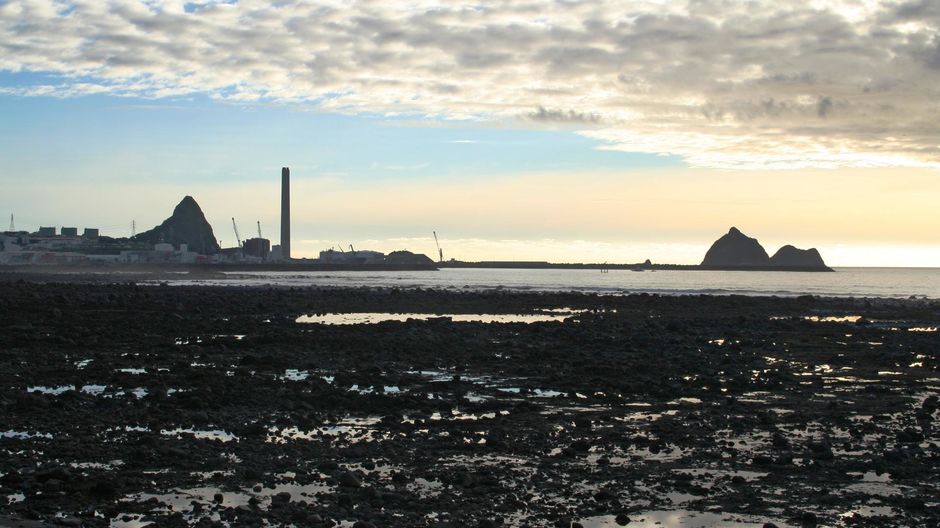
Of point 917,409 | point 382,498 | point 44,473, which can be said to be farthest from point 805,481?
point 44,473

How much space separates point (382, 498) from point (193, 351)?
17.6m

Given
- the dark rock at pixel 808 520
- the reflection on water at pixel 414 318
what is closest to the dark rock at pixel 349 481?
the dark rock at pixel 808 520

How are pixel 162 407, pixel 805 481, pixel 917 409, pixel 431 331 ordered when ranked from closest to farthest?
pixel 805 481
pixel 162 407
pixel 917 409
pixel 431 331

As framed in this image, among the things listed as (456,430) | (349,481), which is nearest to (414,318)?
(456,430)

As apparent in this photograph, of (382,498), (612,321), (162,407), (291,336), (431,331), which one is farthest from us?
(612,321)

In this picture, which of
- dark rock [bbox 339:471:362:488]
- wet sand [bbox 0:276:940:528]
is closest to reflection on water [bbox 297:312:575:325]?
wet sand [bbox 0:276:940:528]

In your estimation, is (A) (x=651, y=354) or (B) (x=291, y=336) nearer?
(A) (x=651, y=354)

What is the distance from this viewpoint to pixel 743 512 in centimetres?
1075

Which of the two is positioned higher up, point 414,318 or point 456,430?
point 414,318

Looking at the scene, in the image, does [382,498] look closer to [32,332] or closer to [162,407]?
[162,407]

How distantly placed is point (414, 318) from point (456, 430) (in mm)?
28071

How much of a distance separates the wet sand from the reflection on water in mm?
9582

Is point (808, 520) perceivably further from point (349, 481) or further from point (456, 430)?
point (456, 430)

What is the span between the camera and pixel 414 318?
4359 cm
